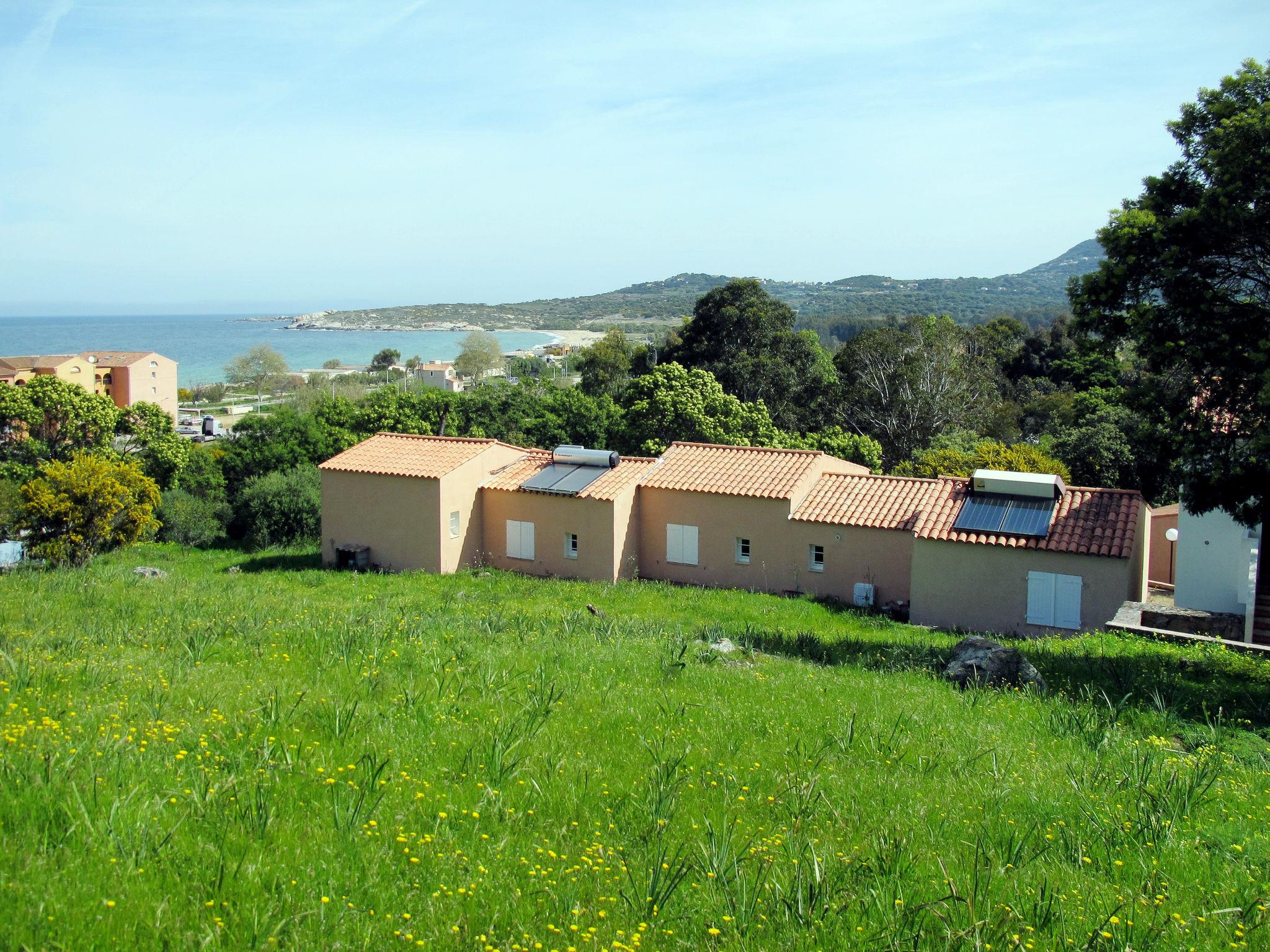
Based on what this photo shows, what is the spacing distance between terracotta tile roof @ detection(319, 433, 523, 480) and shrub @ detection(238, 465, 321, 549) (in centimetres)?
837

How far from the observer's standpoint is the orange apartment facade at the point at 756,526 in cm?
2178

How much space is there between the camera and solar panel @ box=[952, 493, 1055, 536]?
72.2 feet

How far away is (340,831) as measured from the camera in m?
5.95

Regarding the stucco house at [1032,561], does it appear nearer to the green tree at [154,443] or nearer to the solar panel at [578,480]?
the solar panel at [578,480]

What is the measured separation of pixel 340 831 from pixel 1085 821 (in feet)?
17.2

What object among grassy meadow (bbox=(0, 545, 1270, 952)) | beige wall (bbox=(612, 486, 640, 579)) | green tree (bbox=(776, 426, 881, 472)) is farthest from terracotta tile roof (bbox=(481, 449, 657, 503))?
green tree (bbox=(776, 426, 881, 472))

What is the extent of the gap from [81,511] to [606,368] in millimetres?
50235

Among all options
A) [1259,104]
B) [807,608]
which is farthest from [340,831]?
[807,608]

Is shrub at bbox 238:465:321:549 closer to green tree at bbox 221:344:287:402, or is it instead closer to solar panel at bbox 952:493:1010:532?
solar panel at bbox 952:493:1010:532

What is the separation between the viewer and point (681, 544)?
26.7m

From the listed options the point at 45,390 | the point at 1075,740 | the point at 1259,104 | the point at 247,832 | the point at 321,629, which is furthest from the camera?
the point at 45,390

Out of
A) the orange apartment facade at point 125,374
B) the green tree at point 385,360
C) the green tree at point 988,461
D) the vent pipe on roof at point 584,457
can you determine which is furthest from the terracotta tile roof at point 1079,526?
the green tree at point 385,360

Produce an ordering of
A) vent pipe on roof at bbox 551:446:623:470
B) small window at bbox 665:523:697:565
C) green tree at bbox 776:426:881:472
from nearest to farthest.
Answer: small window at bbox 665:523:697:565 → vent pipe on roof at bbox 551:446:623:470 → green tree at bbox 776:426:881:472

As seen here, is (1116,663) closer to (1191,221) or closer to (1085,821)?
(1191,221)
